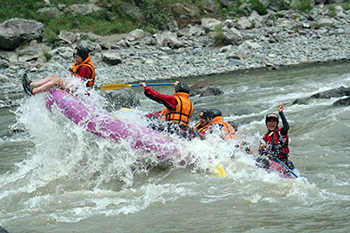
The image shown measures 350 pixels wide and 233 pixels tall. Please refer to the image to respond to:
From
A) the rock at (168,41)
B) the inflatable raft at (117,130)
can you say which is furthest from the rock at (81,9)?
the inflatable raft at (117,130)

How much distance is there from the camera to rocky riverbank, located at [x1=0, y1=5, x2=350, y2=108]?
17.7 m

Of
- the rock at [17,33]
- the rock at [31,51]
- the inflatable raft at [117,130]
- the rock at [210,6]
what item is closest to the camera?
the inflatable raft at [117,130]

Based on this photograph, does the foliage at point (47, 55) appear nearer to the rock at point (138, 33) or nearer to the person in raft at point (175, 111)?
the rock at point (138, 33)

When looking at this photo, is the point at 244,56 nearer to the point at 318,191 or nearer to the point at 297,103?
the point at 297,103

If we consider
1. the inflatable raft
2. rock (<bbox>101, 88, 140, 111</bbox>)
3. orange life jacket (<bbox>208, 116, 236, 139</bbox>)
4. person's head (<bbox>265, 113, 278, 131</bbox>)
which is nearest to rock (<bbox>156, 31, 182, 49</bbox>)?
rock (<bbox>101, 88, 140, 111</bbox>)

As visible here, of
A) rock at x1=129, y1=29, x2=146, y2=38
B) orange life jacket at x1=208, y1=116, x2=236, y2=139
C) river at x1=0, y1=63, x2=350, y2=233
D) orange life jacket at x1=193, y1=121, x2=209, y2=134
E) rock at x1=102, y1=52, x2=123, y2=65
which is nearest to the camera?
river at x1=0, y1=63, x2=350, y2=233

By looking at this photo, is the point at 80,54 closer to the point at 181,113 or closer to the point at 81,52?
the point at 81,52

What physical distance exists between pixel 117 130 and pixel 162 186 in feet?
3.69

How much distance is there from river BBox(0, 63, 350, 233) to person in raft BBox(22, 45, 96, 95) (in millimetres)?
170

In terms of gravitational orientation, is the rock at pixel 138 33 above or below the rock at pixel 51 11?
below

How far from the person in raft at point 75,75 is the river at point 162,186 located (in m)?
0.17

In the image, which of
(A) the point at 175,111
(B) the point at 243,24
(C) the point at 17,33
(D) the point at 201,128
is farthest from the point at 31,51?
(D) the point at 201,128

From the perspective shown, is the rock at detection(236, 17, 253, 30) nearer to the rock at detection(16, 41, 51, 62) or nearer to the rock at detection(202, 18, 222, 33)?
the rock at detection(202, 18, 222, 33)

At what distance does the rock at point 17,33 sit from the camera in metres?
20.6
